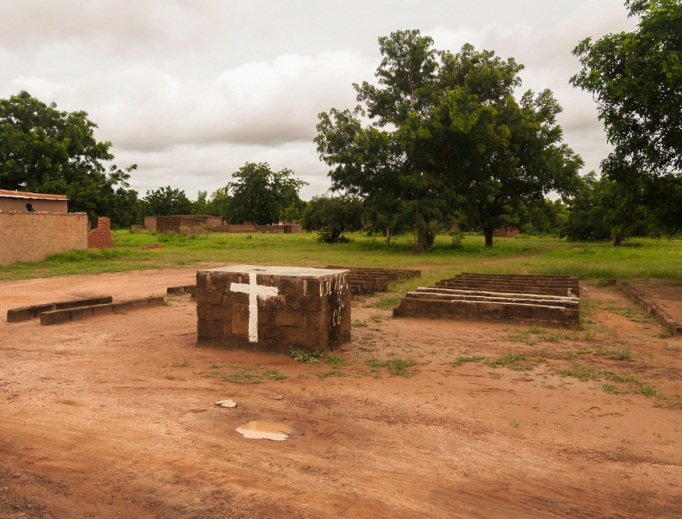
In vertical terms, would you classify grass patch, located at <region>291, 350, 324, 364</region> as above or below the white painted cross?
→ below

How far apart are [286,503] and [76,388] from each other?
3088 millimetres

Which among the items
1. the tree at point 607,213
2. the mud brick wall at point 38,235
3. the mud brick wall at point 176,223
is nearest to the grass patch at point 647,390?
the tree at point 607,213

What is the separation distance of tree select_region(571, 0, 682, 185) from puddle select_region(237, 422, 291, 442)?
39.6 ft

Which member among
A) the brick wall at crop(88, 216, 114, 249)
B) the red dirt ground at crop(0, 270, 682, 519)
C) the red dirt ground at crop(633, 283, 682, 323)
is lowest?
the red dirt ground at crop(0, 270, 682, 519)

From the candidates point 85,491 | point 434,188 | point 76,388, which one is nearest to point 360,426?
point 85,491

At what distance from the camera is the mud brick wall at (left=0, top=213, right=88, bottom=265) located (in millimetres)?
19328

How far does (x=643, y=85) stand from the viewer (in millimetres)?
12961

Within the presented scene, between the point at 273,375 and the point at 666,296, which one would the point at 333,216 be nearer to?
the point at 666,296

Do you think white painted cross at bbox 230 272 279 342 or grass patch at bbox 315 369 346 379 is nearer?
grass patch at bbox 315 369 346 379

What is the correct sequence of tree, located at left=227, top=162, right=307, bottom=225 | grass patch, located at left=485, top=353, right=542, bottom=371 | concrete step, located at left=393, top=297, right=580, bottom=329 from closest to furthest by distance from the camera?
grass patch, located at left=485, top=353, right=542, bottom=371, concrete step, located at left=393, top=297, right=580, bottom=329, tree, located at left=227, top=162, right=307, bottom=225

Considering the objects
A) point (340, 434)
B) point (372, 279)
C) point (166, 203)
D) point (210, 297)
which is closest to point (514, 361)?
point (340, 434)

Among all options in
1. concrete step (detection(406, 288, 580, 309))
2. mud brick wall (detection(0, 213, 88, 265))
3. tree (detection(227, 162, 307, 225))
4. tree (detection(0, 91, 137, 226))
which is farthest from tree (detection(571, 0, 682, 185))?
tree (detection(227, 162, 307, 225))

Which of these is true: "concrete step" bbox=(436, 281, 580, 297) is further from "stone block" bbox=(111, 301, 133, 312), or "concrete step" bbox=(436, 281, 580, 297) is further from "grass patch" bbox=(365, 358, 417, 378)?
"stone block" bbox=(111, 301, 133, 312)

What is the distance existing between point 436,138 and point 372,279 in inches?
575
